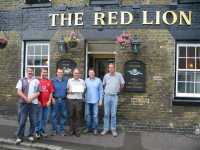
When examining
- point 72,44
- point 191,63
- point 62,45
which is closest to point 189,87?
A: point 191,63

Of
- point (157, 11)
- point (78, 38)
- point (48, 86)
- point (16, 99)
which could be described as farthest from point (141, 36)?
point (16, 99)

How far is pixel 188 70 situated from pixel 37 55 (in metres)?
4.85

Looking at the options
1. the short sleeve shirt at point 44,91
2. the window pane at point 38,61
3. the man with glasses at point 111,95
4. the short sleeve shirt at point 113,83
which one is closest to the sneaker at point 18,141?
the short sleeve shirt at point 44,91

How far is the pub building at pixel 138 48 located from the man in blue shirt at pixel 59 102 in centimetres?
172

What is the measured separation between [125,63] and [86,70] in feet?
4.31

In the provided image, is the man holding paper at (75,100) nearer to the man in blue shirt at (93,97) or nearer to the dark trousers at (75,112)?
the dark trousers at (75,112)

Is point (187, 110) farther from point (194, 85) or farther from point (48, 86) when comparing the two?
point (48, 86)

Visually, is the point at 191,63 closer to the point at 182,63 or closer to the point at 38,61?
the point at 182,63

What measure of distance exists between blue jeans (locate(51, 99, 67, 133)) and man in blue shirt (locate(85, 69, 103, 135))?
69 cm

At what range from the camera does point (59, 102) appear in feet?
45.2

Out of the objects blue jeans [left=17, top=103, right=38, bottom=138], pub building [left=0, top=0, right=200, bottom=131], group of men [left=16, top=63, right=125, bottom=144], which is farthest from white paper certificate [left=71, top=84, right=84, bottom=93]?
pub building [left=0, top=0, right=200, bottom=131]

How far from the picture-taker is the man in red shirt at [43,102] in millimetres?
13172

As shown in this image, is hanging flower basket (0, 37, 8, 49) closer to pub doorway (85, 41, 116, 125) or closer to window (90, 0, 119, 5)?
pub doorway (85, 41, 116, 125)

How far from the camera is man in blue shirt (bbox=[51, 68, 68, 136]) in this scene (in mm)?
13773
